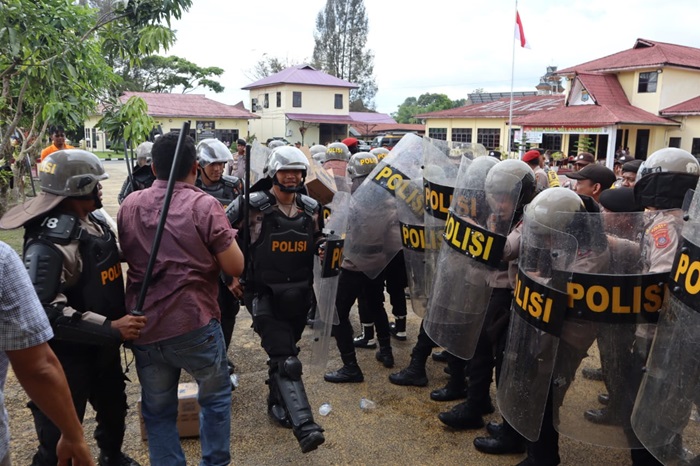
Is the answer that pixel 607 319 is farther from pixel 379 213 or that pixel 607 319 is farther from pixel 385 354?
pixel 385 354

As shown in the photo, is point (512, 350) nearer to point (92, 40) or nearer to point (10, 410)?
point (10, 410)

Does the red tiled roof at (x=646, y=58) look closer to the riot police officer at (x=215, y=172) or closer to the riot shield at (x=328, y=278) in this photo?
the riot police officer at (x=215, y=172)

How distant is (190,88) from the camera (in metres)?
46.0

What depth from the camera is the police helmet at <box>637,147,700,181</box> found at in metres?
3.02

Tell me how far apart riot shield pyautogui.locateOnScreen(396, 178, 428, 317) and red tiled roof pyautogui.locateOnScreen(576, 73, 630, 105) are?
23452 mm

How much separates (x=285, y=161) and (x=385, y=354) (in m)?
2.25

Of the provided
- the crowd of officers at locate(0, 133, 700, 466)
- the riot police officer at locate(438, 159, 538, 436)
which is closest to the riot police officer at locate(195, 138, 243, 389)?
the crowd of officers at locate(0, 133, 700, 466)

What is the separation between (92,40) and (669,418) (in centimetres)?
650

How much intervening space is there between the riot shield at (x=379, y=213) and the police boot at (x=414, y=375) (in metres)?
0.82

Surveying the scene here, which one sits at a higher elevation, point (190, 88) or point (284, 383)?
point (190, 88)

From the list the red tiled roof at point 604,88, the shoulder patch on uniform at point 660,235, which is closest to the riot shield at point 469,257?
the shoulder patch on uniform at point 660,235

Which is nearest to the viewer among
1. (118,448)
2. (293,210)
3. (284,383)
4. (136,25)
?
(118,448)

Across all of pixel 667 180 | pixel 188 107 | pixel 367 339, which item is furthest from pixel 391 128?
pixel 667 180

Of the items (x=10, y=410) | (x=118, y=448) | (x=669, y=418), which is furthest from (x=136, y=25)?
(x=669, y=418)
